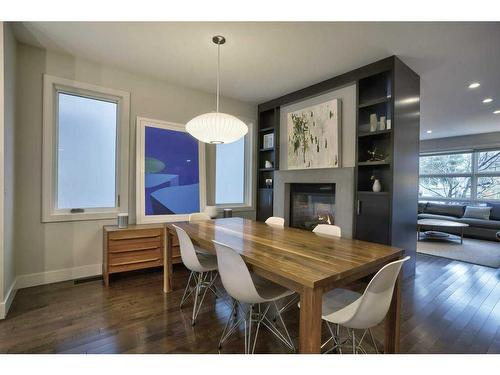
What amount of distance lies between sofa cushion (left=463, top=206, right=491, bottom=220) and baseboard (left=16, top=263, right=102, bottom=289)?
7695 mm

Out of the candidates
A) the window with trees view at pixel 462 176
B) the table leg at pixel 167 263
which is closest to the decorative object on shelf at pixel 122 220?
the table leg at pixel 167 263

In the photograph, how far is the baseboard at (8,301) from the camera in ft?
6.73

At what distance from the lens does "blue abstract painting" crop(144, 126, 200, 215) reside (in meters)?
3.38

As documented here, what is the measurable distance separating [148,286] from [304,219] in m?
2.60

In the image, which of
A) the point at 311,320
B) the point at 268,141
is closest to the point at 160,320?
the point at 311,320

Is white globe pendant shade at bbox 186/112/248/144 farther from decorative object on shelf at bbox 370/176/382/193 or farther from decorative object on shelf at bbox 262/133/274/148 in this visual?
decorative object on shelf at bbox 262/133/274/148

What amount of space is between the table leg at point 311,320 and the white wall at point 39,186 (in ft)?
9.47

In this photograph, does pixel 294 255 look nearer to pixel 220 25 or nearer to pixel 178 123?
pixel 220 25

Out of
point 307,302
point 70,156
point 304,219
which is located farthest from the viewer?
point 304,219

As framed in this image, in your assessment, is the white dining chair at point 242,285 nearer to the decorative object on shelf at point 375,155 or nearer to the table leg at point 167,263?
the table leg at point 167,263

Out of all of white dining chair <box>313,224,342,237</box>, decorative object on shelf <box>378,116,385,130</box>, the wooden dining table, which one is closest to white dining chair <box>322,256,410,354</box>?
the wooden dining table
